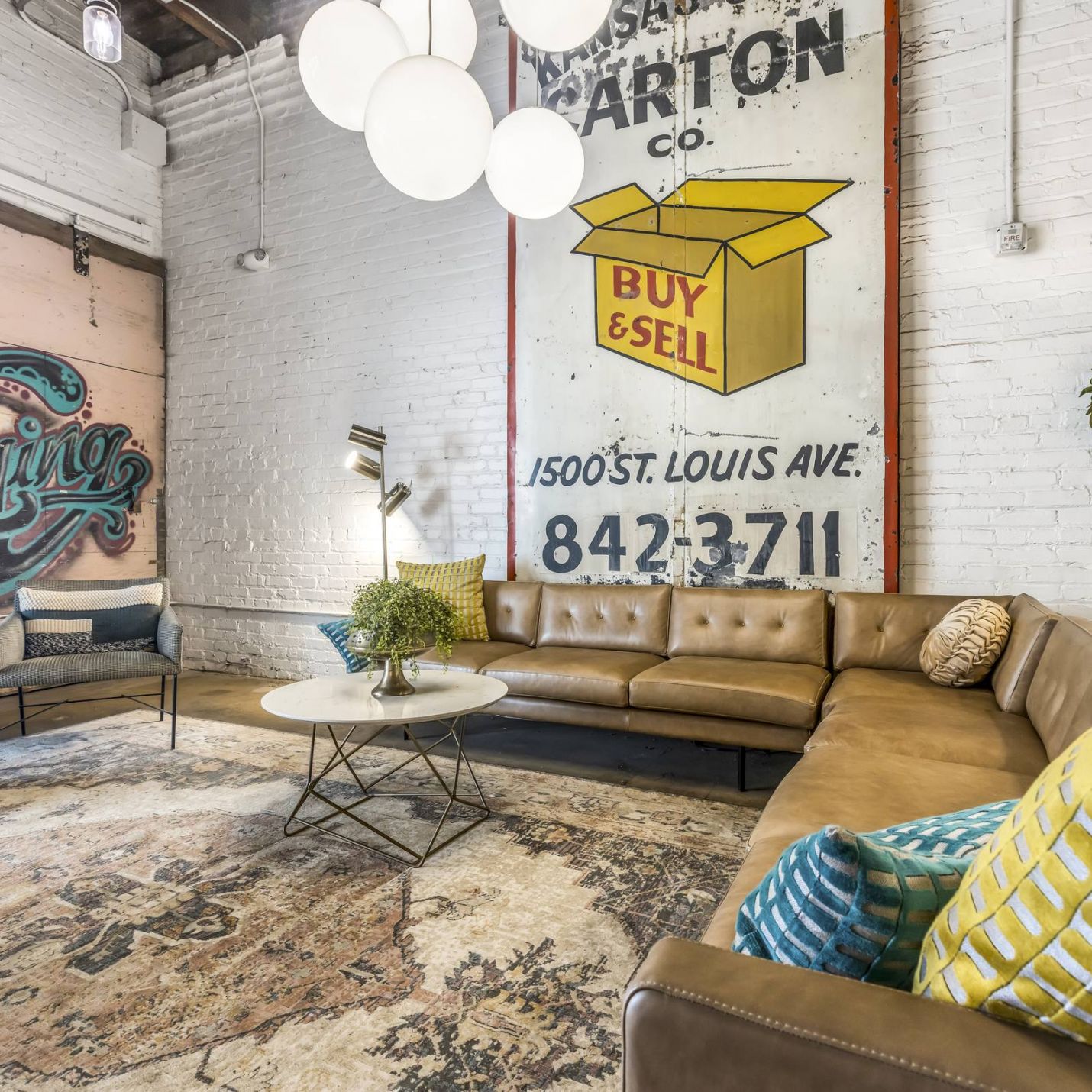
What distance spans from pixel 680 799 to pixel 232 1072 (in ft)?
5.97

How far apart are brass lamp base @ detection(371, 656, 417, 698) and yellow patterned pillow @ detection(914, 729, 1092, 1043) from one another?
6.63ft

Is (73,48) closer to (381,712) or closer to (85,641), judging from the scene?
(85,641)

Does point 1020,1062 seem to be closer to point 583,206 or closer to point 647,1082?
point 647,1082

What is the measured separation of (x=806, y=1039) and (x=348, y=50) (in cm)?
252

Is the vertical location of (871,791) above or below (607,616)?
below

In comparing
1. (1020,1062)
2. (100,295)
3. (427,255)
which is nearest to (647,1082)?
(1020,1062)

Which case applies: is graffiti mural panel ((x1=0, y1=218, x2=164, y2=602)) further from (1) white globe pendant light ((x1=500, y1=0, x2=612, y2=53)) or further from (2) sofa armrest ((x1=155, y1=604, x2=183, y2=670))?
(1) white globe pendant light ((x1=500, y1=0, x2=612, y2=53))

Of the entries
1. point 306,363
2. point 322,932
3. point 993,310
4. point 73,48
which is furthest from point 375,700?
point 73,48

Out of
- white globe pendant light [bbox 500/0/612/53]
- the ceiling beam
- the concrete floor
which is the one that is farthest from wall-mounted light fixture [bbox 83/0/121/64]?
the concrete floor

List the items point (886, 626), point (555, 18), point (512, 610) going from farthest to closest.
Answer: point (512, 610)
point (886, 626)
point (555, 18)

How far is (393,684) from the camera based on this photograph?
8.46 ft

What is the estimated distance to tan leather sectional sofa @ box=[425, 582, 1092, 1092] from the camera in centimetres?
68

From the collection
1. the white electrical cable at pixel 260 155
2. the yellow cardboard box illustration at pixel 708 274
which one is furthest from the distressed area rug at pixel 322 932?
the white electrical cable at pixel 260 155

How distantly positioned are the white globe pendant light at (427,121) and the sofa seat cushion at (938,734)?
1.97 metres
